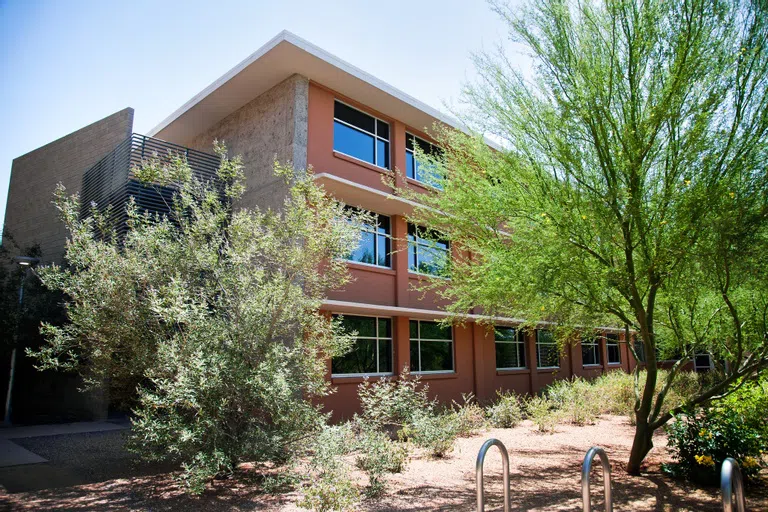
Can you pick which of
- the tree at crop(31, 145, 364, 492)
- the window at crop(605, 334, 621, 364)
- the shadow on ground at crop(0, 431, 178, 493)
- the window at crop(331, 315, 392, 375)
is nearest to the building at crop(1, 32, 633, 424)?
the window at crop(331, 315, 392, 375)

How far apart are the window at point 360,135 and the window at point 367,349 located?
16.6 ft

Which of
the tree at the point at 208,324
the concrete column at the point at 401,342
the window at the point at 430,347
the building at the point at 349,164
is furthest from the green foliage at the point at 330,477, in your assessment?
the window at the point at 430,347

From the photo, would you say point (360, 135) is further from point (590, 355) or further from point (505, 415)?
point (590, 355)

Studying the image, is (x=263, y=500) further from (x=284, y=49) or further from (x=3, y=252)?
(x=3, y=252)

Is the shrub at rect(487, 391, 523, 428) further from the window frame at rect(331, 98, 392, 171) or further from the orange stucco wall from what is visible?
the window frame at rect(331, 98, 392, 171)

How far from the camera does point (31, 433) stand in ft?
44.4

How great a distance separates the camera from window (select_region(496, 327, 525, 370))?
69.4 feet

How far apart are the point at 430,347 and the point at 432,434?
7500 millimetres

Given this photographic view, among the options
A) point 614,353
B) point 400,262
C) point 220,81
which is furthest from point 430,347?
point 614,353

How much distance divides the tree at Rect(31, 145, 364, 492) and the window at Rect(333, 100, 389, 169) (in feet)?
22.1

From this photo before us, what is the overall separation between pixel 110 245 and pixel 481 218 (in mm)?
6244

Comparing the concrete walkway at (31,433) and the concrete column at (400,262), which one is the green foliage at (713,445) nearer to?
the concrete column at (400,262)

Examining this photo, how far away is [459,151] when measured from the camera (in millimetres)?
9961

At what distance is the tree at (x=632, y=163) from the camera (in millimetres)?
6941
